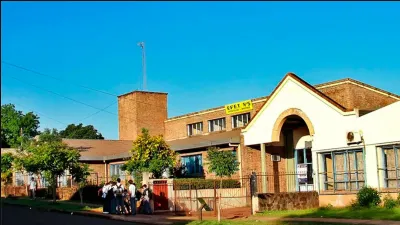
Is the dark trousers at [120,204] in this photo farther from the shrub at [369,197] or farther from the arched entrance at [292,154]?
the shrub at [369,197]

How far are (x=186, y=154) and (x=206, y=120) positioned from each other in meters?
5.43

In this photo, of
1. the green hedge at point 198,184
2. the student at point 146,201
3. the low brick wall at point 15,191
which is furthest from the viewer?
the low brick wall at point 15,191

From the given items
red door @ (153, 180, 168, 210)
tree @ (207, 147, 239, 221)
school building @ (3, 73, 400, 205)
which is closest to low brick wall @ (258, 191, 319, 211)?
school building @ (3, 73, 400, 205)

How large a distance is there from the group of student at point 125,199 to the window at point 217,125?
14.0 meters

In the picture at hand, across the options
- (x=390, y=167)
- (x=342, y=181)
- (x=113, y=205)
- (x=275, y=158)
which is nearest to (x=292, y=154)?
(x=275, y=158)

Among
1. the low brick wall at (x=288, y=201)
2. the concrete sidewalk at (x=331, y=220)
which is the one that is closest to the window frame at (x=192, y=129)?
the low brick wall at (x=288, y=201)

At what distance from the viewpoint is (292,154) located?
31656 mm

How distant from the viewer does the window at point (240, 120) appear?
126ft

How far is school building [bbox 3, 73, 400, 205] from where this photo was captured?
23766 mm

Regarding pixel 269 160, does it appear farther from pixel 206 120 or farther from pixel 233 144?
pixel 206 120

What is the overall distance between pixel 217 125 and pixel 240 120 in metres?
2.82

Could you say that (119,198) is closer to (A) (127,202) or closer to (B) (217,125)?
(A) (127,202)

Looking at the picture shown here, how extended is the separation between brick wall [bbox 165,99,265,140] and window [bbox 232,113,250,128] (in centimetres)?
36

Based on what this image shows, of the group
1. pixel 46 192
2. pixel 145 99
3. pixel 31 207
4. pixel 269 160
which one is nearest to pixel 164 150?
pixel 269 160
